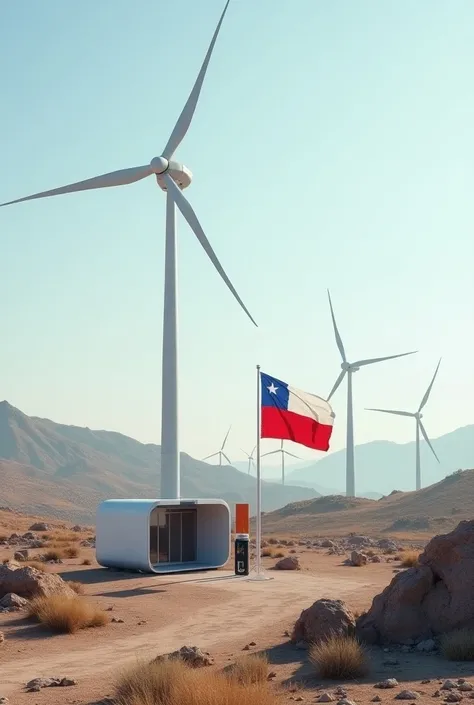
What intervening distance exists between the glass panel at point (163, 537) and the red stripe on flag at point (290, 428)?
5.91 meters

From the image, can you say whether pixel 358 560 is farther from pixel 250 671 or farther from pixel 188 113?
pixel 250 671

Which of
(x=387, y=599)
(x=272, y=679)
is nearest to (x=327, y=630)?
(x=387, y=599)

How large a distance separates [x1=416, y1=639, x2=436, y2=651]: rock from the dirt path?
429cm

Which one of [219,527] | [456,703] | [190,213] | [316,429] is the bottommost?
[456,703]

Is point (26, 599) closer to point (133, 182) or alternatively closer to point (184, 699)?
point (184, 699)

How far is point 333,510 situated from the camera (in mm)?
113188

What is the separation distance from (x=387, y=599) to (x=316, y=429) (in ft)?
55.2

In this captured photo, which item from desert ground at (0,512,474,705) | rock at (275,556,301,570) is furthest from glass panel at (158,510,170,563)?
rock at (275,556,301,570)

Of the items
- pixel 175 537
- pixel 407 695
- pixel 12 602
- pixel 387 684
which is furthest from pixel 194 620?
pixel 175 537

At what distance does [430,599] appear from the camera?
63.8 ft

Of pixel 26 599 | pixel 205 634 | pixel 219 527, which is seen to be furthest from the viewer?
pixel 219 527

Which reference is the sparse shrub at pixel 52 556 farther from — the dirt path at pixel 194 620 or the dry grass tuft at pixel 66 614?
the dry grass tuft at pixel 66 614

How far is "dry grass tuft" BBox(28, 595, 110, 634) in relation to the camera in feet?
73.0

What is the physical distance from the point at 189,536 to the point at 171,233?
48.0 ft
